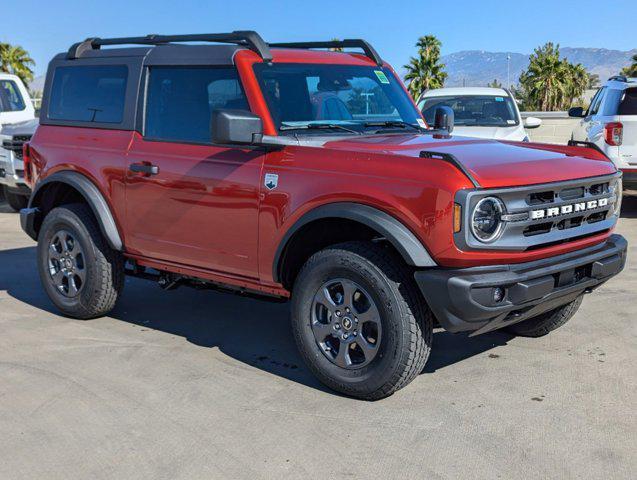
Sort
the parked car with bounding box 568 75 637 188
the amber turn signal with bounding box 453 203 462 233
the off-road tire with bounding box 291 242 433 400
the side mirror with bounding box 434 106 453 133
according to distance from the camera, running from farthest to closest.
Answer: the parked car with bounding box 568 75 637 188 < the side mirror with bounding box 434 106 453 133 < the off-road tire with bounding box 291 242 433 400 < the amber turn signal with bounding box 453 203 462 233

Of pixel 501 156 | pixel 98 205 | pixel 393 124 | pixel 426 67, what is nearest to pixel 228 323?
pixel 98 205

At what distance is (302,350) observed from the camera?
4.57 m

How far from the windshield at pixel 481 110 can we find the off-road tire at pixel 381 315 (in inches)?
286

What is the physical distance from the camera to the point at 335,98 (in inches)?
206

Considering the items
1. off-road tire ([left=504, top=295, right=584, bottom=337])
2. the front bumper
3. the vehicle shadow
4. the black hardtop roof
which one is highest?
the black hardtop roof

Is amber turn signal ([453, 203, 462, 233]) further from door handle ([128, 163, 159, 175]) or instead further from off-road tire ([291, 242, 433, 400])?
door handle ([128, 163, 159, 175])

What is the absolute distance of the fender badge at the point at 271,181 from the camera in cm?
457

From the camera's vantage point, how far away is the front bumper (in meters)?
3.90

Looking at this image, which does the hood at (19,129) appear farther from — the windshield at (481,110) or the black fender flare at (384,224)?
the black fender flare at (384,224)

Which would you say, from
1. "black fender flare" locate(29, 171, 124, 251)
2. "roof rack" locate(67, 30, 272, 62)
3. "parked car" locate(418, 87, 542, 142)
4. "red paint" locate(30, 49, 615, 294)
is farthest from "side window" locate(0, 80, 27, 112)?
"black fender flare" locate(29, 171, 124, 251)

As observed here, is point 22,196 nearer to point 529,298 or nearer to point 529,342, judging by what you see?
point 529,342

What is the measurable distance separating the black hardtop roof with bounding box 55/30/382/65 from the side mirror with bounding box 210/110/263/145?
63cm

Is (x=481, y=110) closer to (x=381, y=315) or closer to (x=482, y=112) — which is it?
(x=482, y=112)

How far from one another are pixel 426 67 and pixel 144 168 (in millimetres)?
78991
